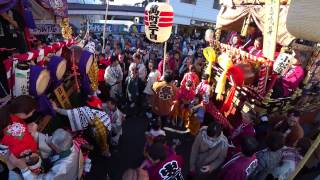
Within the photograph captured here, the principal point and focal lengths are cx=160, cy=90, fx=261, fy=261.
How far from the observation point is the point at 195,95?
6.14m

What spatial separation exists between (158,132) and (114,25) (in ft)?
43.1

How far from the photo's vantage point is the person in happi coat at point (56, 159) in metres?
2.46

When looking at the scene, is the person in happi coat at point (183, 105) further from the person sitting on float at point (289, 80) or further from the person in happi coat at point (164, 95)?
the person sitting on float at point (289, 80)

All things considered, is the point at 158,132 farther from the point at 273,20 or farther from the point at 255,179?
the point at 273,20

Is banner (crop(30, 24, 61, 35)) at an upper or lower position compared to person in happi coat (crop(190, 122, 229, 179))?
upper

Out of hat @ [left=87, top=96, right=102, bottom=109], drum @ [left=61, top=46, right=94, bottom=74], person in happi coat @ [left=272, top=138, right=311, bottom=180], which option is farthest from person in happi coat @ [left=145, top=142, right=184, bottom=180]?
drum @ [left=61, top=46, right=94, bottom=74]

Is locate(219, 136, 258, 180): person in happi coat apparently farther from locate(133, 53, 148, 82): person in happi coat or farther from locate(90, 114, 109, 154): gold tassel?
locate(133, 53, 148, 82): person in happi coat

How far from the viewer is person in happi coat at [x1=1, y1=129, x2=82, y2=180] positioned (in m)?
2.46

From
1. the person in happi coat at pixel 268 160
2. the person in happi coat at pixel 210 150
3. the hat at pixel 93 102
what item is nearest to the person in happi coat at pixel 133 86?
the hat at pixel 93 102

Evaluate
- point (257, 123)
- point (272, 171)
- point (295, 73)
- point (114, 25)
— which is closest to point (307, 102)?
point (295, 73)

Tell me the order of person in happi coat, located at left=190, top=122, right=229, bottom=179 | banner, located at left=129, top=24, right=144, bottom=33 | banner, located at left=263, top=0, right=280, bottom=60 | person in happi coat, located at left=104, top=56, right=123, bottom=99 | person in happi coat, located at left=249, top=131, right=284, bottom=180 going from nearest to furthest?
person in happi coat, located at left=249, top=131, right=284, bottom=180
person in happi coat, located at left=190, top=122, right=229, bottom=179
banner, located at left=263, top=0, right=280, bottom=60
person in happi coat, located at left=104, top=56, right=123, bottom=99
banner, located at left=129, top=24, right=144, bottom=33

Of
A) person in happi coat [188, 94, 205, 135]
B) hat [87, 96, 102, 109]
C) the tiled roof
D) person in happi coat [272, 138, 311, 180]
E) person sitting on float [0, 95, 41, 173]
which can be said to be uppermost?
the tiled roof

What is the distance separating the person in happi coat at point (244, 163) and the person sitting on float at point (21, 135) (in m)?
2.09

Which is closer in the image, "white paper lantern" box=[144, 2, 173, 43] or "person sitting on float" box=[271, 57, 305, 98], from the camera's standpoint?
"person sitting on float" box=[271, 57, 305, 98]
